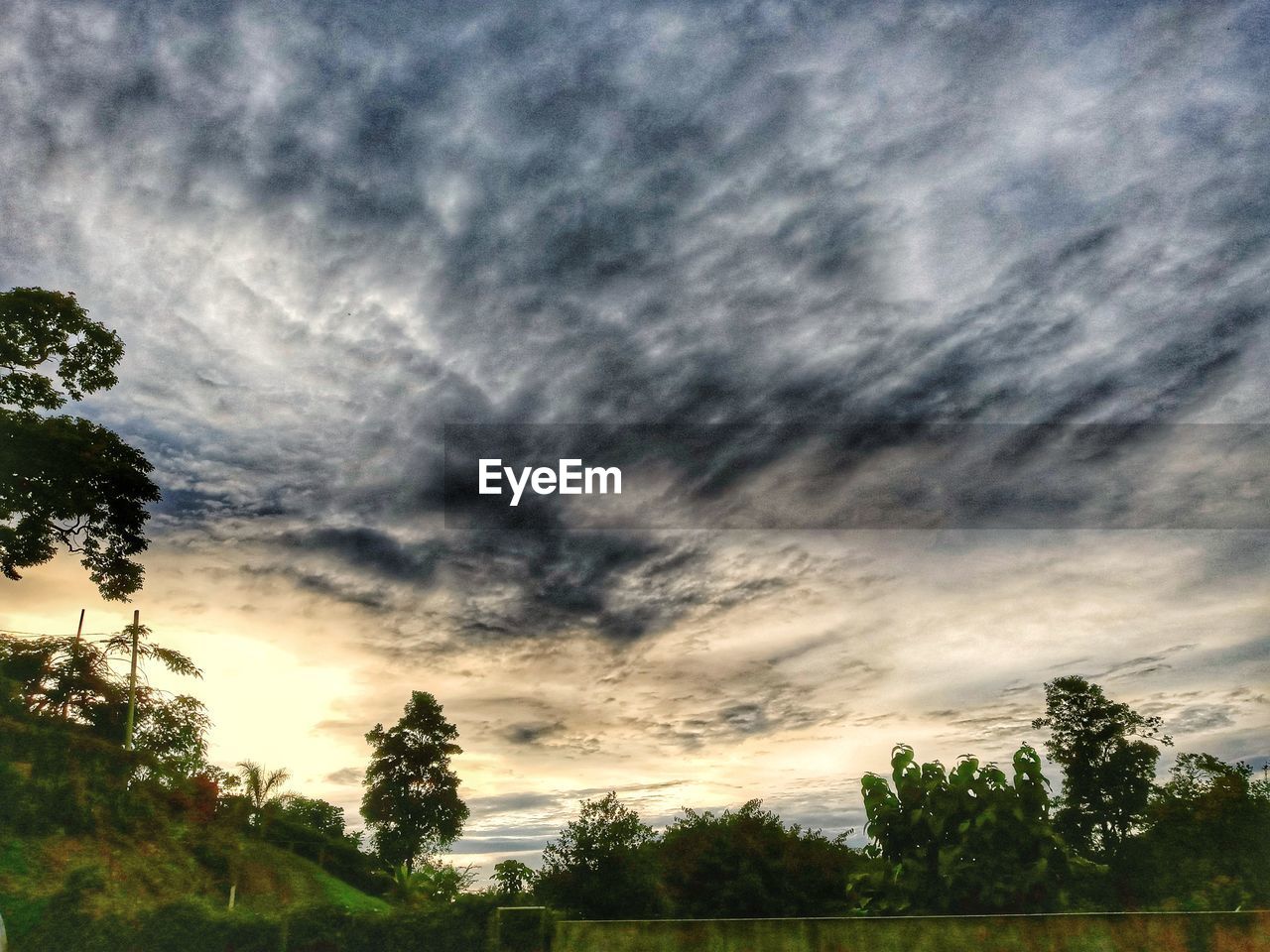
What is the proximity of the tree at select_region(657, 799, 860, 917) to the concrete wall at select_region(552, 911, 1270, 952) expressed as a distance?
90.3 ft

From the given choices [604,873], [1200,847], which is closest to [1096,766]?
[1200,847]

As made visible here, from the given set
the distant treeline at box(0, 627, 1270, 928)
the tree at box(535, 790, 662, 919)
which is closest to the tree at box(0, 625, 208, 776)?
the distant treeline at box(0, 627, 1270, 928)

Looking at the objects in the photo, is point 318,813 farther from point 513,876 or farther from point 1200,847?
point 1200,847

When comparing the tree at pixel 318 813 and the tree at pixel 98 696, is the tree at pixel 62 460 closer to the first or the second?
the tree at pixel 98 696

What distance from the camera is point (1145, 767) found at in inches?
1726

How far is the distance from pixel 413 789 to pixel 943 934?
5959cm

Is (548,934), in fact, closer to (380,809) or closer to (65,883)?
(65,883)

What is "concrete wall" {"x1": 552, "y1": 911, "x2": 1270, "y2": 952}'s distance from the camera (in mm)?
12062

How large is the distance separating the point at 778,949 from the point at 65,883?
72.0 ft

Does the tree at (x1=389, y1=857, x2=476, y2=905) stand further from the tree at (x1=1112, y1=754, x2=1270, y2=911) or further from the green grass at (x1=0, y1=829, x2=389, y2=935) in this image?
the tree at (x1=1112, y1=754, x2=1270, y2=911)

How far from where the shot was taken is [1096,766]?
45062mm

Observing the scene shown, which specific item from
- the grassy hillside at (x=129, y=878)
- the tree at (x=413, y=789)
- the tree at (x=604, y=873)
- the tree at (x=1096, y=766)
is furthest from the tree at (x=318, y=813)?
the tree at (x=1096, y=766)

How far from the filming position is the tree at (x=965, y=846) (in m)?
20.7

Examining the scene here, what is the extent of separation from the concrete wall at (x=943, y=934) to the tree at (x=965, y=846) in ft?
30.0
